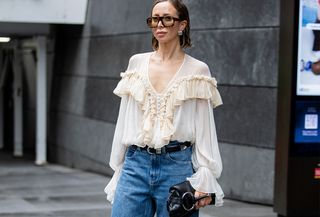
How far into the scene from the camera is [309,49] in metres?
7.15

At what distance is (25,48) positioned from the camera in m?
17.5

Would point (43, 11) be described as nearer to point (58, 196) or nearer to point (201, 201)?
point (58, 196)

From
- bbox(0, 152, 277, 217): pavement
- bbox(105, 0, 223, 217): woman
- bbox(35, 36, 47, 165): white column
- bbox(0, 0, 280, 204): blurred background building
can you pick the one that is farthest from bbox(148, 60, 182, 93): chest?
bbox(35, 36, 47, 165): white column

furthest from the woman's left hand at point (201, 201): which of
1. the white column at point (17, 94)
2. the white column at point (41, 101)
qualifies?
the white column at point (17, 94)

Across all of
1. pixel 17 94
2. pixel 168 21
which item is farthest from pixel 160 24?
pixel 17 94

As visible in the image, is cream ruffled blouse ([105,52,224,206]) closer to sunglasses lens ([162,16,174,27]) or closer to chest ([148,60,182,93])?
chest ([148,60,182,93])

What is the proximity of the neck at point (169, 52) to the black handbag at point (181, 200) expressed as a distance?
2.28 feet

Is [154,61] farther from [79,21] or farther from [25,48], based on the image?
[25,48]

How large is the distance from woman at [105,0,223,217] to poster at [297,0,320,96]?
3.34m

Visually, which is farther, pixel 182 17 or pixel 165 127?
pixel 182 17

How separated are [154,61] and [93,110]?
9.62 metres

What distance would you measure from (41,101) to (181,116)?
37.7ft

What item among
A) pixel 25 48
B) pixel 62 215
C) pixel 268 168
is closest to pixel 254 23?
pixel 268 168

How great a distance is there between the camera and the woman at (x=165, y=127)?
3.78 metres
